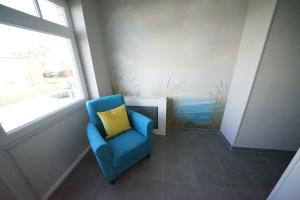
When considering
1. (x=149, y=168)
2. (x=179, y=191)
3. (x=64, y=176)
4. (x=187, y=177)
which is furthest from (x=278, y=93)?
(x=64, y=176)

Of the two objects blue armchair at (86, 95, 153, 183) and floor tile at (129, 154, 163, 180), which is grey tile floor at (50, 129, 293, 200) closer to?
floor tile at (129, 154, 163, 180)

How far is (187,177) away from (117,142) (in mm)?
966

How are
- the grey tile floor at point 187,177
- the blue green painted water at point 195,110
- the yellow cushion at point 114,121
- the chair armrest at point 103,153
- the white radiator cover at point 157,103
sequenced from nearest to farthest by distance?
the chair armrest at point 103,153 < the grey tile floor at point 187,177 < the yellow cushion at point 114,121 < the white radiator cover at point 157,103 < the blue green painted water at point 195,110

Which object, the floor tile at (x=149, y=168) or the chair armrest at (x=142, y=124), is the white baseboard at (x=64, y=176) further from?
the chair armrest at (x=142, y=124)

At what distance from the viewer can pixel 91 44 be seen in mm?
1741

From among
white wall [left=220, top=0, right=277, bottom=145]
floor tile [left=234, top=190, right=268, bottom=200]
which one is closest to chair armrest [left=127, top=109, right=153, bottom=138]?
floor tile [left=234, top=190, right=268, bottom=200]

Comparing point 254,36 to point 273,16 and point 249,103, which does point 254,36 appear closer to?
point 273,16

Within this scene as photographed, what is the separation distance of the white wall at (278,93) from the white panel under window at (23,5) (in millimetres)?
2466

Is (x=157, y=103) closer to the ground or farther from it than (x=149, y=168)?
farther from it

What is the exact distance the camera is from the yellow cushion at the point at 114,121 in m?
1.53

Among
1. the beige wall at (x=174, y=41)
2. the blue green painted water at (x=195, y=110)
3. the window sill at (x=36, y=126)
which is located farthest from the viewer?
the blue green painted water at (x=195, y=110)

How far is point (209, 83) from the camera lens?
1962 mm

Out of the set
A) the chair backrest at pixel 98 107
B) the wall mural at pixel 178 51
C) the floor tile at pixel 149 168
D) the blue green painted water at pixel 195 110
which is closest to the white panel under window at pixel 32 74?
the chair backrest at pixel 98 107

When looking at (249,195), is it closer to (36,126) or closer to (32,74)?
(36,126)
